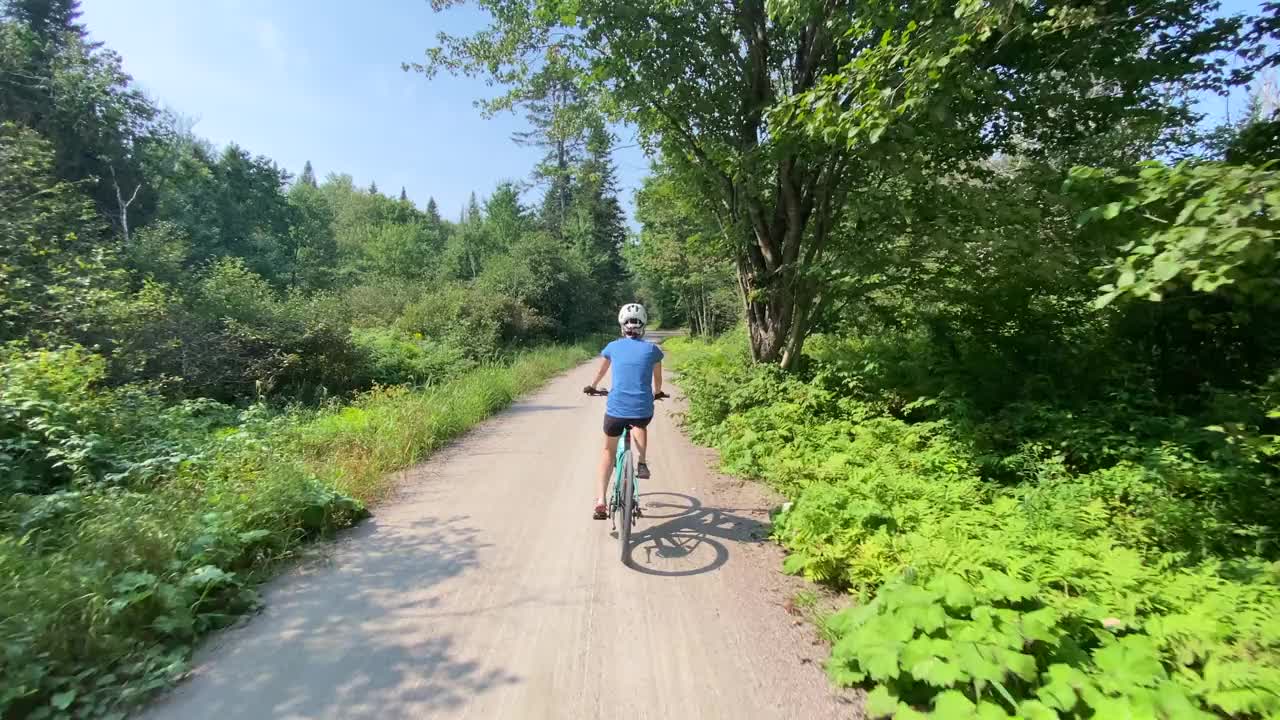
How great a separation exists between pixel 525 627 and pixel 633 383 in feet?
6.72

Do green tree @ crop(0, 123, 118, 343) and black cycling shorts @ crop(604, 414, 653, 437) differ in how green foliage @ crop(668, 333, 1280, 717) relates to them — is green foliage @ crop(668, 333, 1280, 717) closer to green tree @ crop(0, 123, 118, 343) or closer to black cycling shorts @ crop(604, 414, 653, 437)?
black cycling shorts @ crop(604, 414, 653, 437)

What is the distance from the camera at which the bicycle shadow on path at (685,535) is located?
13.4ft

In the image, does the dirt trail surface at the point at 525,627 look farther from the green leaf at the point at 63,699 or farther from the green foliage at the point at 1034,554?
the green foliage at the point at 1034,554

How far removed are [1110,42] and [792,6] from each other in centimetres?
340

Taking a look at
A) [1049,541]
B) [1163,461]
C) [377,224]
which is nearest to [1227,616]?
[1049,541]

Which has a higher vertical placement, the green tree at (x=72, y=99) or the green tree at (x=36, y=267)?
the green tree at (x=72, y=99)

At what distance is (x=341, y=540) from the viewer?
4480 millimetres

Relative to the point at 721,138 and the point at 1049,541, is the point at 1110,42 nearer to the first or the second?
the point at 721,138

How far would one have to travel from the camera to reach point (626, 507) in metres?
4.18

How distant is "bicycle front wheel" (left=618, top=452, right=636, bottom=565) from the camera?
410 centimetres

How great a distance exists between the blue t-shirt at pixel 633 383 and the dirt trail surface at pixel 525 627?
42.3 inches

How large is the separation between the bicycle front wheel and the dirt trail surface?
15 centimetres

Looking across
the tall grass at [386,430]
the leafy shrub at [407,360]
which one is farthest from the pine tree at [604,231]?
the tall grass at [386,430]

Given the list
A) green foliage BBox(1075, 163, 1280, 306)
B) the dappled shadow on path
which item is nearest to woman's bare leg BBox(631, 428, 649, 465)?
the dappled shadow on path
